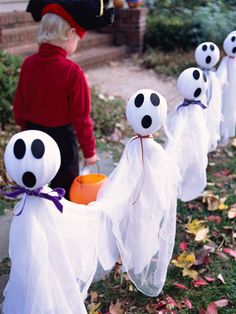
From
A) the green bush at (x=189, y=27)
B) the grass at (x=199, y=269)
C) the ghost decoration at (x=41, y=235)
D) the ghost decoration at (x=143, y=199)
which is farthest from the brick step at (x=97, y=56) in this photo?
the ghost decoration at (x=41, y=235)

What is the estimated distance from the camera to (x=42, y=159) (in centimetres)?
151

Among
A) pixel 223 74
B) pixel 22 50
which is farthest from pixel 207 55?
pixel 22 50

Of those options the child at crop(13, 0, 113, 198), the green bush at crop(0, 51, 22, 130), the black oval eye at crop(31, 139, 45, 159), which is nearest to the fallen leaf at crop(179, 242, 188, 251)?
the child at crop(13, 0, 113, 198)

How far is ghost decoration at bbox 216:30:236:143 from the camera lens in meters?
3.47

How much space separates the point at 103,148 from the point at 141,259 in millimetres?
2292

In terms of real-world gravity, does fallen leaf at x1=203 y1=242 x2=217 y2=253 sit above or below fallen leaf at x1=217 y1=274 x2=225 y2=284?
below

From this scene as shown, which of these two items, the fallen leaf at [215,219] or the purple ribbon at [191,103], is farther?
the fallen leaf at [215,219]

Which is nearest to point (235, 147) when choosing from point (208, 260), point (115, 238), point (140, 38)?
point (208, 260)

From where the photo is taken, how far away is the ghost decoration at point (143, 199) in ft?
6.44

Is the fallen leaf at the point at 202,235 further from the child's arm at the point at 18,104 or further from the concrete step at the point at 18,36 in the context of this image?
the concrete step at the point at 18,36

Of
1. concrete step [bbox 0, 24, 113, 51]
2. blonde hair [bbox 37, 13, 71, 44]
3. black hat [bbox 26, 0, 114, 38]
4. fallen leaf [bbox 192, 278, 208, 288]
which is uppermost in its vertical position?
black hat [bbox 26, 0, 114, 38]

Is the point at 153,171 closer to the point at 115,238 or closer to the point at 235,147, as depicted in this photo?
the point at 115,238

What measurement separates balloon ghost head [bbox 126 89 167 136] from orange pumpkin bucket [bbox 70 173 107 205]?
0.82 metres

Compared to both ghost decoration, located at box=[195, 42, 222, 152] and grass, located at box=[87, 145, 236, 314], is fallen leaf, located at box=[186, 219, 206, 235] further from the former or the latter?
ghost decoration, located at box=[195, 42, 222, 152]
